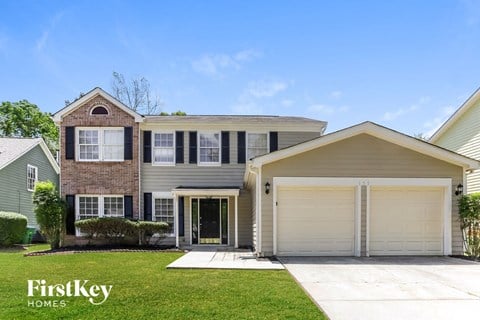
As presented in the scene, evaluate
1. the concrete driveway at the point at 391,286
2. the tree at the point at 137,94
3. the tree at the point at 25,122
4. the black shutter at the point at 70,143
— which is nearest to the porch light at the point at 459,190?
the concrete driveway at the point at 391,286

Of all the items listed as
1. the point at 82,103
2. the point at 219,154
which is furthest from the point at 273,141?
the point at 82,103

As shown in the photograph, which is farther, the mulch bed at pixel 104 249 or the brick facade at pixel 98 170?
the brick facade at pixel 98 170

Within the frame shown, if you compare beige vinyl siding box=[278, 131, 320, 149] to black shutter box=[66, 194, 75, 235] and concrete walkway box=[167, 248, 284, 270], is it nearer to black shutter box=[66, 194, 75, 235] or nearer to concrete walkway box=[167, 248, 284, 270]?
concrete walkway box=[167, 248, 284, 270]

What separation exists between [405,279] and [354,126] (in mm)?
5072

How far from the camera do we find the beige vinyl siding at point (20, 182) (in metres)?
18.6

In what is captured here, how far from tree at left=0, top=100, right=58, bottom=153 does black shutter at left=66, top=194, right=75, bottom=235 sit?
22.0 m

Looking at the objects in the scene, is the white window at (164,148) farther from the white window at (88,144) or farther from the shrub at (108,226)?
the shrub at (108,226)

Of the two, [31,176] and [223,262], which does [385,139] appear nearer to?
[223,262]

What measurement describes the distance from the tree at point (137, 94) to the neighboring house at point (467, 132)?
19533 millimetres

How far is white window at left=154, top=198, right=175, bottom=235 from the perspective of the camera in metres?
16.1

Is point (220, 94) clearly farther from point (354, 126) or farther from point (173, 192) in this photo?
point (354, 126)

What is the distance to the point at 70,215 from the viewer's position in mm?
15805

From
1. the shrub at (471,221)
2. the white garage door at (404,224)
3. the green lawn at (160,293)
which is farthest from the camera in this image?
the white garage door at (404,224)

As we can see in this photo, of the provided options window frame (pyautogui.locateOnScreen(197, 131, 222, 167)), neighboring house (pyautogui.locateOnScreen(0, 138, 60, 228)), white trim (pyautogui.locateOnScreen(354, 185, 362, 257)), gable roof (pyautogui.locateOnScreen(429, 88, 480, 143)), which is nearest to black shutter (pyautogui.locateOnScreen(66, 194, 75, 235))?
neighboring house (pyautogui.locateOnScreen(0, 138, 60, 228))
